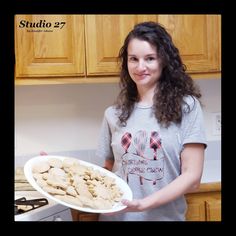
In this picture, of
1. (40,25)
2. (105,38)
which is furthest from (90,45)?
(40,25)

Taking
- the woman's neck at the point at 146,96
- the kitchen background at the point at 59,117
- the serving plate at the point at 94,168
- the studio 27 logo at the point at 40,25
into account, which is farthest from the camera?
the kitchen background at the point at 59,117

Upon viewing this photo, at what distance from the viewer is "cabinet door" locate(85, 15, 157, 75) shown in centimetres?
113

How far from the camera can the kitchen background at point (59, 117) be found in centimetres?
124

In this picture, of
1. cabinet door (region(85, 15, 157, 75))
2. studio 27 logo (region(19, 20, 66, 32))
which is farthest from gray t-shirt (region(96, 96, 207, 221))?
studio 27 logo (region(19, 20, 66, 32))

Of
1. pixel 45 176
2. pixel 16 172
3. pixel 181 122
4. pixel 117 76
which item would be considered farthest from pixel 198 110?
pixel 16 172

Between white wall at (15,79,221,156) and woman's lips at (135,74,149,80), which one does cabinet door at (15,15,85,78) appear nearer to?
white wall at (15,79,221,156)

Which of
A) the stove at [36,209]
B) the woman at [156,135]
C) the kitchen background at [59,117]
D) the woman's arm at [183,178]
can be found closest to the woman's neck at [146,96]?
the woman at [156,135]

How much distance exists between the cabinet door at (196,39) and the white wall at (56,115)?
10.1 inches

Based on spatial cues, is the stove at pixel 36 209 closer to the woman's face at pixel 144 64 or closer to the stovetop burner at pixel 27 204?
the stovetop burner at pixel 27 204

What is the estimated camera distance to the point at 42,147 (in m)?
1.25

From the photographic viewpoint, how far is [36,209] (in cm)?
97

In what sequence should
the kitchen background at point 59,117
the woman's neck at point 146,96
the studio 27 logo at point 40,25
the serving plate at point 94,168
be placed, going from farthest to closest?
1. the kitchen background at point 59,117
2. the studio 27 logo at point 40,25
3. the woman's neck at point 146,96
4. the serving plate at point 94,168

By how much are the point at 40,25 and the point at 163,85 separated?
1.30 feet

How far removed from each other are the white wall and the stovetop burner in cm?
26
